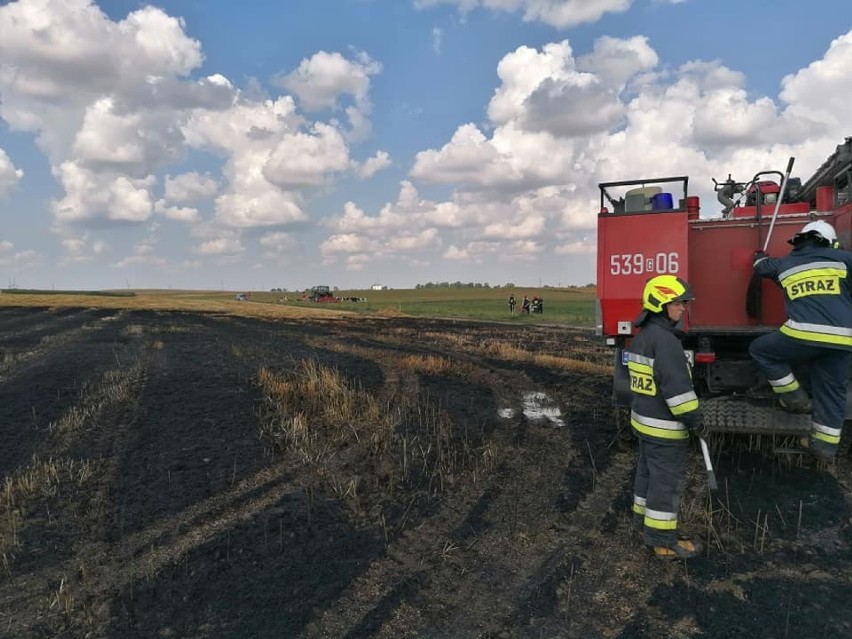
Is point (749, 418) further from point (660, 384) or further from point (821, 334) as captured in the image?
point (660, 384)

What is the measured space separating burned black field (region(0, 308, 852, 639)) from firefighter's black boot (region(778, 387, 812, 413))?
736 mm

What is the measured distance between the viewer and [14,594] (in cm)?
356

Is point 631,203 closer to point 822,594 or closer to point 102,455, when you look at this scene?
point 822,594

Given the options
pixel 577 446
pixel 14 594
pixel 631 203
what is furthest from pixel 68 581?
pixel 631 203

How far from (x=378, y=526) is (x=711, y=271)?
4.10 meters

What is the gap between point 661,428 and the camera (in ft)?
13.2

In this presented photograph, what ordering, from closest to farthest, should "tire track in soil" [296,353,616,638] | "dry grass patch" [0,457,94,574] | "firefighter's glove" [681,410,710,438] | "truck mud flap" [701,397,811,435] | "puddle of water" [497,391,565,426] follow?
"tire track in soil" [296,353,616,638]
"firefighter's glove" [681,410,710,438]
"dry grass patch" [0,457,94,574]
"truck mud flap" [701,397,811,435]
"puddle of water" [497,391,565,426]

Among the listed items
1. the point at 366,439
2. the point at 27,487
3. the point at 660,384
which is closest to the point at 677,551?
the point at 660,384

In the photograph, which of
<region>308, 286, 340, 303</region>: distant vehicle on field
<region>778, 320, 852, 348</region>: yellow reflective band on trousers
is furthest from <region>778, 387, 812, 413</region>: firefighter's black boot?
<region>308, 286, 340, 303</region>: distant vehicle on field

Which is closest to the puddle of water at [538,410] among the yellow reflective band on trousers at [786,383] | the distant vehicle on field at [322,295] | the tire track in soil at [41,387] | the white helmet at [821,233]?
the yellow reflective band on trousers at [786,383]

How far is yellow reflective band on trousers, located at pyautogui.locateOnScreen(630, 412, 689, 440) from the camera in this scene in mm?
3992

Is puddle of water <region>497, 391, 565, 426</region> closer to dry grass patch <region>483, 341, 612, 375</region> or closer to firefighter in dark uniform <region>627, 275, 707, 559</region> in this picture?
dry grass patch <region>483, 341, 612, 375</region>

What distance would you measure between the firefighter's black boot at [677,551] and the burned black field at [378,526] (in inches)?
2.6

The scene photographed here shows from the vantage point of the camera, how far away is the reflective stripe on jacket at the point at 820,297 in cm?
464
